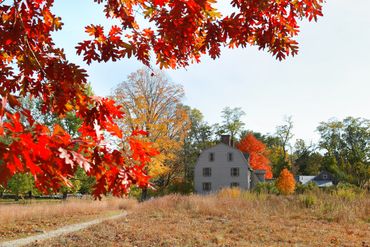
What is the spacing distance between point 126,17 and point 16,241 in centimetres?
737

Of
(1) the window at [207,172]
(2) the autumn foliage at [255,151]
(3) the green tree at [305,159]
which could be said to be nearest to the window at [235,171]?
(1) the window at [207,172]

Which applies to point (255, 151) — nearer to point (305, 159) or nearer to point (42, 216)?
point (305, 159)

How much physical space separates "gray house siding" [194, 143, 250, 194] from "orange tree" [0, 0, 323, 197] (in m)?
34.5

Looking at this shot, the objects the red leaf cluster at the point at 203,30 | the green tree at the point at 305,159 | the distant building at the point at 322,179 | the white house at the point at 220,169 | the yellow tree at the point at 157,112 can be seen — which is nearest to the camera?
the red leaf cluster at the point at 203,30

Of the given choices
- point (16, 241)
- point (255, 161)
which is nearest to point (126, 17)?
point (16, 241)

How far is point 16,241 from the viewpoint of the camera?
8.82m

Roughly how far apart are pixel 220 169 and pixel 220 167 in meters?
0.20

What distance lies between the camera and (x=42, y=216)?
43.3ft

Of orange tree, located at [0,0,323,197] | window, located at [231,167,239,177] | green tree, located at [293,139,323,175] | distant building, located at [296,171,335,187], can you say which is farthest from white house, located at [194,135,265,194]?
orange tree, located at [0,0,323,197]

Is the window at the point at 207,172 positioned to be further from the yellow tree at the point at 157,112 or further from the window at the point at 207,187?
the yellow tree at the point at 157,112

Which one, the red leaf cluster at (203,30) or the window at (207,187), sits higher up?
the red leaf cluster at (203,30)

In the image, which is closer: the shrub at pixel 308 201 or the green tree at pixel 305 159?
the shrub at pixel 308 201

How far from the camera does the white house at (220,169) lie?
1483 inches

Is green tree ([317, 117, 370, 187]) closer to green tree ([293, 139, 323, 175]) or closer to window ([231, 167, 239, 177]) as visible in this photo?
green tree ([293, 139, 323, 175])
